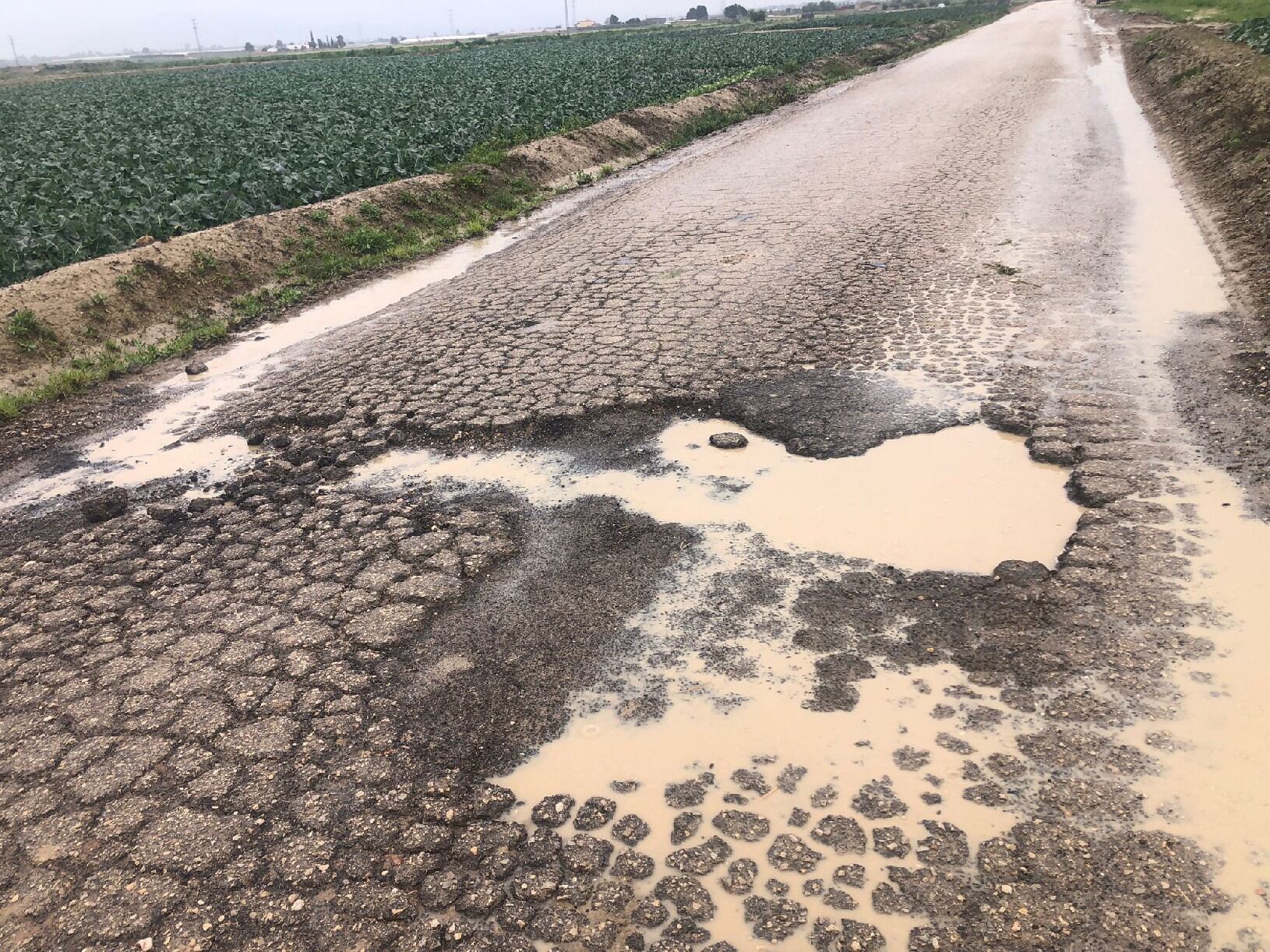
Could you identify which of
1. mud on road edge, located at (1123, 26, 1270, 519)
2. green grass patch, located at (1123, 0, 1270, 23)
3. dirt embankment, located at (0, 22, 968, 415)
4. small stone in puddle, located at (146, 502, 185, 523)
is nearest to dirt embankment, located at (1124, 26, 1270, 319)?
mud on road edge, located at (1123, 26, 1270, 519)

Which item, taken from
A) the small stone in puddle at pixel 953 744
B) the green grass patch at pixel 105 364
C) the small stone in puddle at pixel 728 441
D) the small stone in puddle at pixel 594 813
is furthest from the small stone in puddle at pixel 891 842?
the green grass patch at pixel 105 364

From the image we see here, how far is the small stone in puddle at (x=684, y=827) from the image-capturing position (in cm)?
263

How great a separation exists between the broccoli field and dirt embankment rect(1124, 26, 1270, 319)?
35.6ft

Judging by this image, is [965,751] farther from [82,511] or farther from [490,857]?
[82,511]

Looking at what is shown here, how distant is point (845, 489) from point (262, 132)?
48.2 ft

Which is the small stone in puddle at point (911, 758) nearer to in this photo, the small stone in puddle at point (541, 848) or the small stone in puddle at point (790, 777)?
the small stone in puddle at point (790, 777)

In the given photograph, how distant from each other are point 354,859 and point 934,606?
2466mm

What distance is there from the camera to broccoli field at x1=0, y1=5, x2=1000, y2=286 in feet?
31.7

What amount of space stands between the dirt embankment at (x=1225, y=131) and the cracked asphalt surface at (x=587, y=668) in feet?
6.67

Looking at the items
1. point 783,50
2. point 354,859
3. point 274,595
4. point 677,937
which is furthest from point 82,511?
point 783,50

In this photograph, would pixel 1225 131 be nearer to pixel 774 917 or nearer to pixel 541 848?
pixel 774 917

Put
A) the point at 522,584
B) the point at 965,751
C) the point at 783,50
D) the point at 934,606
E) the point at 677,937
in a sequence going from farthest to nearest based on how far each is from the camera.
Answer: the point at 783,50, the point at 522,584, the point at 934,606, the point at 965,751, the point at 677,937

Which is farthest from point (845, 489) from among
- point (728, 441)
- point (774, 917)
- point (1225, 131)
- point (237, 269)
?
point (1225, 131)

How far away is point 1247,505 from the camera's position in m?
3.95
